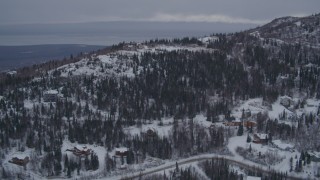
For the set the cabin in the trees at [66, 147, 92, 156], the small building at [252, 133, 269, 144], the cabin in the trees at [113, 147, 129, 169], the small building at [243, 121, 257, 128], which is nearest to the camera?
the cabin in the trees at [113, 147, 129, 169]

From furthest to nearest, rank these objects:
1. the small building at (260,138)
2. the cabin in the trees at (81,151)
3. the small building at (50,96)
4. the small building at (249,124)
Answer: the small building at (50,96)
the small building at (249,124)
the small building at (260,138)
the cabin in the trees at (81,151)

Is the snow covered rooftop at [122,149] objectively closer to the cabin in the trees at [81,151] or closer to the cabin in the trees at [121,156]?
the cabin in the trees at [121,156]

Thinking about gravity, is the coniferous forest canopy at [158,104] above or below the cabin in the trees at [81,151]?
above

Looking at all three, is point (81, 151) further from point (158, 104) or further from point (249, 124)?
point (249, 124)

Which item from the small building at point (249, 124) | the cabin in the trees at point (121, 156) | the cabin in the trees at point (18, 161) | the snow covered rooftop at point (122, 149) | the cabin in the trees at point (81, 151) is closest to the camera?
the cabin in the trees at point (18, 161)

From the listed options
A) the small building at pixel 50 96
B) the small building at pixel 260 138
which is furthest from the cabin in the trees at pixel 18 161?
the small building at pixel 260 138

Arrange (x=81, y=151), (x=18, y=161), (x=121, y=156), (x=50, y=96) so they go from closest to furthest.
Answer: (x=18, y=161) < (x=81, y=151) < (x=121, y=156) < (x=50, y=96)

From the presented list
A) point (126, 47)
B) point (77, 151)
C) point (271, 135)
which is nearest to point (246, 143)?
point (271, 135)

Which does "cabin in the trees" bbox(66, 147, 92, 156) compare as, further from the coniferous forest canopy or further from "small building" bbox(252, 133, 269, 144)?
"small building" bbox(252, 133, 269, 144)

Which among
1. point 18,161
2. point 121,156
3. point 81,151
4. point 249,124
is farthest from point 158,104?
point 18,161

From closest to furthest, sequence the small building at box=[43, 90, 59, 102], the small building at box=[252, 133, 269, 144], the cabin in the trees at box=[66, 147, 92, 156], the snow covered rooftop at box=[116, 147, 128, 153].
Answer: the cabin in the trees at box=[66, 147, 92, 156], the snow covered rooftop at box=[116, 147, 128, 153], the small building at box=[252, 133, 269, 144], the small building at box=[43, 90, 59, 102]

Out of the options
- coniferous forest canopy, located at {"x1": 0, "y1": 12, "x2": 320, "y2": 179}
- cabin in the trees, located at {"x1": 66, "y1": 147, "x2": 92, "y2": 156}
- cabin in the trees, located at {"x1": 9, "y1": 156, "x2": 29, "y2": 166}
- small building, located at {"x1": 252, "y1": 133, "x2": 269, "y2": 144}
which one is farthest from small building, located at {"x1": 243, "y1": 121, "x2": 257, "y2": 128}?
cabin in the trees, located at {"x1": 9, "y1": 156, "x2": 29, "y2": 166}
